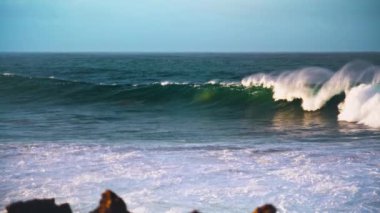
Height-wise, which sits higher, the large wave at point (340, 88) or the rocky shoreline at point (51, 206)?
the rocky shoreline at point (51, 206)

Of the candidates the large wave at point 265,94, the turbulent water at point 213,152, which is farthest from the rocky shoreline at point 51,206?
the large wave at point 265,94

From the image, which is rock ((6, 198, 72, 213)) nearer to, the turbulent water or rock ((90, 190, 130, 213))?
rock ((90, 190, 130, 213))

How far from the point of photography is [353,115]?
15.5 m

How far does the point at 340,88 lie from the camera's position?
65.9 ft

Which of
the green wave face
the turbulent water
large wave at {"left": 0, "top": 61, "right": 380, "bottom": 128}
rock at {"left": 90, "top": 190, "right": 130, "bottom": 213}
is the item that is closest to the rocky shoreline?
rock at {"left": 90, "top": 190, "right": 130, "bottom": 213}

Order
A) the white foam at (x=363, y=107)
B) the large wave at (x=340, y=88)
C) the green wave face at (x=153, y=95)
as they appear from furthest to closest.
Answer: the green wave face at (x=153, y=95)
the large wave at (x=340, y=88)
the white foam at (x=363, y=107)

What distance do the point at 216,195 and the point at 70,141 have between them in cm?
564

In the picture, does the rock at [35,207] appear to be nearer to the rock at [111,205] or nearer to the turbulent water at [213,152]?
the rock at [111,205]

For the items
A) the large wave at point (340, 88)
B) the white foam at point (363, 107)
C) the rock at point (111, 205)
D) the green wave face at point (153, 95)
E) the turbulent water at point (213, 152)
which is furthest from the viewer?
the green wave face at point (153, 95)

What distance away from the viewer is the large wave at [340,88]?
1527 centimetres

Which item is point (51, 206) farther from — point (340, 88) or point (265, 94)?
point (265, 94)

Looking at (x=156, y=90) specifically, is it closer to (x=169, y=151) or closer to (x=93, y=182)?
(x=169, y=151)

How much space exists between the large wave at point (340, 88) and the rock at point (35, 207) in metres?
11.4

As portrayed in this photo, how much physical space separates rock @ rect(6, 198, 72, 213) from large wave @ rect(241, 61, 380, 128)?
37.3 ft
